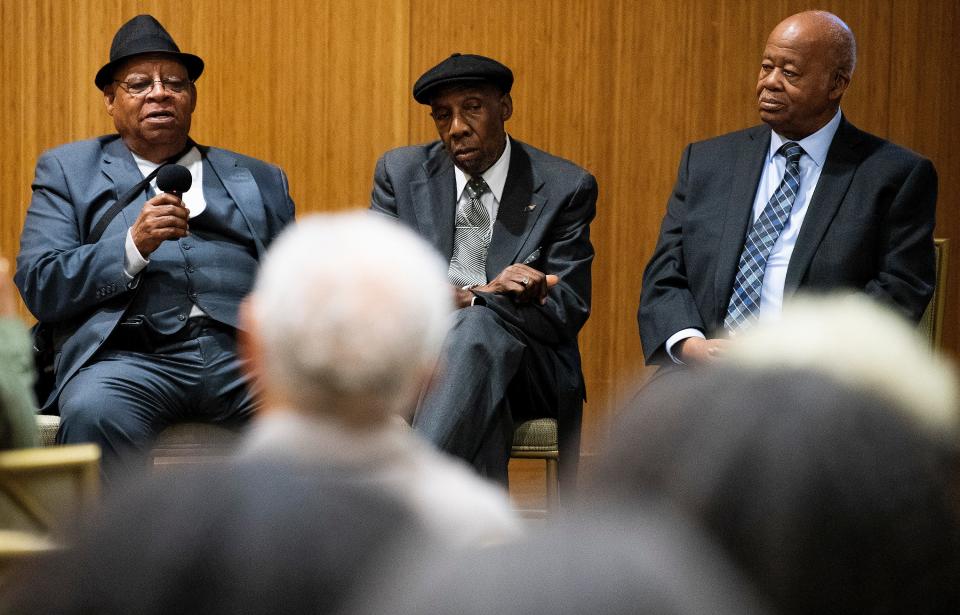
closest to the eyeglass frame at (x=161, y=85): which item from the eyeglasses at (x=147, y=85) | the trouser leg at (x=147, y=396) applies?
the eyeglasses at (x=147, y=85)

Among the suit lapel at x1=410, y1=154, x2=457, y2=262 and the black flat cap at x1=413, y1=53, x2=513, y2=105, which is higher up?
the black flat cap at x1=413, y1=53, x2=513, y2=105

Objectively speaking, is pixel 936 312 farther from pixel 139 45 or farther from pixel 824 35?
pixel 139 45

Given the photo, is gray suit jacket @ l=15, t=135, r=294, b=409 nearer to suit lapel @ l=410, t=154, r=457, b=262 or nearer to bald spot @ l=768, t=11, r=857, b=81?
suit lapel @ l=410, t=154, r=457, b=262

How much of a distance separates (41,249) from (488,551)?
3065 mm

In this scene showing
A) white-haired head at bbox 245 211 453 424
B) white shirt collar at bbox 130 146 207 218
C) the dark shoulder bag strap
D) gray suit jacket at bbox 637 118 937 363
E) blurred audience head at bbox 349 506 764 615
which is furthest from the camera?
white shirt collar at bbox 130 146 207 218

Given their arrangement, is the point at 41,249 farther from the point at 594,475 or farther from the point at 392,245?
the point at 594,475

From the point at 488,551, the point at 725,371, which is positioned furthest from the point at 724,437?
the point at 488,551

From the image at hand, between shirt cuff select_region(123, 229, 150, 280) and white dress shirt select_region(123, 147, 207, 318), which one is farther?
white dress shirt select_region(123, 147, 207, 318)

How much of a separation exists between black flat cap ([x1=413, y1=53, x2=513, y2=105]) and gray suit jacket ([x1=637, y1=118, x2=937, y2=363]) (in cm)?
72

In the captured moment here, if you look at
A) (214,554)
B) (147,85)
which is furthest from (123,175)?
(214,554)

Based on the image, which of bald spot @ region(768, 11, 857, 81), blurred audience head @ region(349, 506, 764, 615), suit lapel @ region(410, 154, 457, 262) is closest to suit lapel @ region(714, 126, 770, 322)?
bald spot @ region(768, 11, 857, 81)

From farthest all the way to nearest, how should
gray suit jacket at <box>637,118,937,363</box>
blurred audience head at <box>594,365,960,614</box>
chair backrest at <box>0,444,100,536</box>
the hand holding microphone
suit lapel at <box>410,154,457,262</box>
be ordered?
suit lapel at <box>410,154,457,262</box> < gray suit jacket at <box>637,118,937,363</box> < the hand holding microphone < chair backrest at <box>0,444,100,536</box> < blurred audience head at <box>594,365,960,614</box>

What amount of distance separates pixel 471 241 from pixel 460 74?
0.50 m

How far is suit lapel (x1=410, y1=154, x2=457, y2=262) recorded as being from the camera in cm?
385
